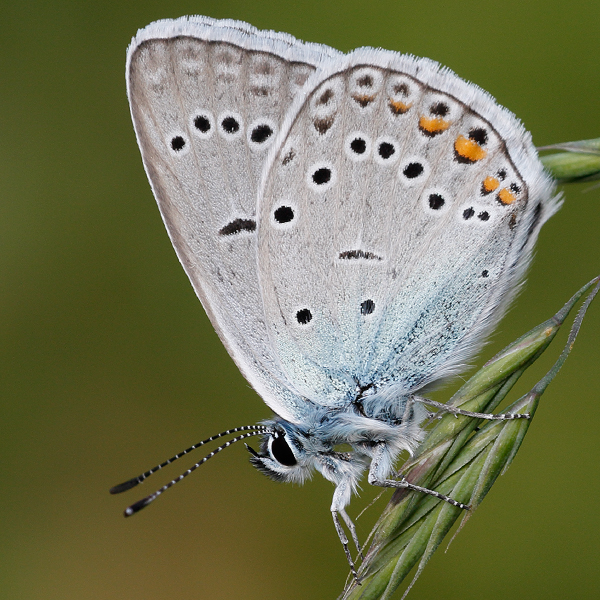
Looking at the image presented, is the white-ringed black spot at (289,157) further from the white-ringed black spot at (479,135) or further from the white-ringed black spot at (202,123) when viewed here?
the white-ringed black spot at (479,135)

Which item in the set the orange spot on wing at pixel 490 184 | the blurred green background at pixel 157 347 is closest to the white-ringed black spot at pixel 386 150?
the orange spot on wing at pixel 490 184

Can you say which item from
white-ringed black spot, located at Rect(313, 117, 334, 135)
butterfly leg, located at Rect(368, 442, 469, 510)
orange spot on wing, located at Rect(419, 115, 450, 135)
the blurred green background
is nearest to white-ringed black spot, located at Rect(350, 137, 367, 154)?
white-ringed black spot, located at Rect(313, 117, 334, 135)

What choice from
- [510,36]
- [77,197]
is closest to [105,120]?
[77,197]

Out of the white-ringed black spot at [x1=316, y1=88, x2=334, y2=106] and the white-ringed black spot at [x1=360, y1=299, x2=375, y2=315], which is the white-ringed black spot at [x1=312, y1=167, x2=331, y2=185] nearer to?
the white-ringed black spot at [x1=316, y1=88, x2=334, y2=106]

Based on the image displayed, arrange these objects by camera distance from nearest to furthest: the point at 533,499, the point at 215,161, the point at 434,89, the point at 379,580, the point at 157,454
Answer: the point at 379,580 → the point at 434,89 → the point at 215,161 → the point at 533,499 → the point at 157,454

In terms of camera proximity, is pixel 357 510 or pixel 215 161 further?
pixel 357 510

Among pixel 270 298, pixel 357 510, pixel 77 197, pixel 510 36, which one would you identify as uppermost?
pixel 77 197

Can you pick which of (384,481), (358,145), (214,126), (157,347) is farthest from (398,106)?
(157,347)

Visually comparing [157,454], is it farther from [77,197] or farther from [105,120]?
[105,120]
